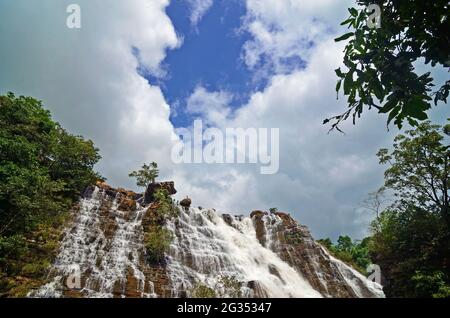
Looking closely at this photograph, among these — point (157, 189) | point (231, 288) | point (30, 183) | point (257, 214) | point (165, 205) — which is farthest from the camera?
point (257, 214)

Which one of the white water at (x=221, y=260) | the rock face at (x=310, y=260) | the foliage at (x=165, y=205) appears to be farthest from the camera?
the foliage at (x=165, y=205)

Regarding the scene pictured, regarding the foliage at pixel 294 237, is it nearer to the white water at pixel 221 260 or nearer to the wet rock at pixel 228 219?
the white water at pixel 221 260

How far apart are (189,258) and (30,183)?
9279 millimetres

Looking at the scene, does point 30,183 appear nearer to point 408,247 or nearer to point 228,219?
point 228,219

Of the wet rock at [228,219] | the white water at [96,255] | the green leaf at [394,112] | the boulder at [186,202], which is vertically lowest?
the white water at [96,255]

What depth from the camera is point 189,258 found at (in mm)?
19016

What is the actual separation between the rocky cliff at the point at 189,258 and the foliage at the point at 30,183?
0.98 meters

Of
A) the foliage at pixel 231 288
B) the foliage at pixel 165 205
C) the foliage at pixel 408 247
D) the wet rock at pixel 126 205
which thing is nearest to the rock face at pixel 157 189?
the foliage at pixel 165 205

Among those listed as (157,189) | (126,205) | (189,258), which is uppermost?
(157,189)

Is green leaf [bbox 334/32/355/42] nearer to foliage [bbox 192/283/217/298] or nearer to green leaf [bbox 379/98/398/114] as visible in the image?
green leaf [bbox 379/98/398/114]

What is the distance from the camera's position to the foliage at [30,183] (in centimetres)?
1468

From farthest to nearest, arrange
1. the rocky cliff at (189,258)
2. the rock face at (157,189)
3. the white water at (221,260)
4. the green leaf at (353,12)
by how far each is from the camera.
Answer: the rock face at (157,189), the white water at (221,260), the rocky cliff at (189,258), the green leaf at (353,12)

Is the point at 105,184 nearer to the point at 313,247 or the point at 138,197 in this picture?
the point at 138,197

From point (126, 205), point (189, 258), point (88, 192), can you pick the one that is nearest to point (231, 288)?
point (189, 258)
